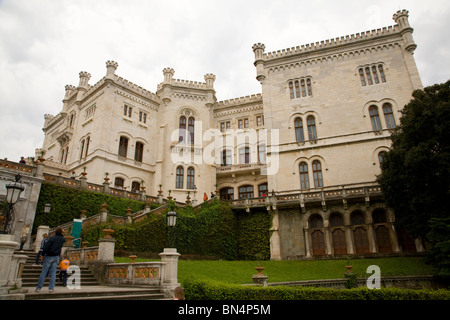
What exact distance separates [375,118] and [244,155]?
15030 mm

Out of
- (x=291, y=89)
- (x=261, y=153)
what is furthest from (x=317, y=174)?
(x=291, y=89)

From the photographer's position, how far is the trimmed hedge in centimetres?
830

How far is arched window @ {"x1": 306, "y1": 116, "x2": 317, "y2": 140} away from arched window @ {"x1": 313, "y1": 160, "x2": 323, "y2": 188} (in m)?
2.73

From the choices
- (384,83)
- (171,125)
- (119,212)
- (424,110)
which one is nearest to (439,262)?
(424,110)

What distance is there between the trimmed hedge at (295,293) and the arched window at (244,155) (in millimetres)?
27947

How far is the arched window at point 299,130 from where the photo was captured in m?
32.0

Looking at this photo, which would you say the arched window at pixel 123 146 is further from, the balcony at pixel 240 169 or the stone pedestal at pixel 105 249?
the stone pedestal at pixel 105 249

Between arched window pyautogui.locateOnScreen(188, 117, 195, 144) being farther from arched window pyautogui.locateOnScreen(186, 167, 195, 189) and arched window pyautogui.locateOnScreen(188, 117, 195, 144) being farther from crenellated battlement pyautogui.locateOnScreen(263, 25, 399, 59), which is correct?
crenellated battlement pyautogui.locateOnScreen(263, 25, 399, 59)

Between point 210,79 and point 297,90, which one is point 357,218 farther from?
point 210,79

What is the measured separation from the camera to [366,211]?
84.4ft

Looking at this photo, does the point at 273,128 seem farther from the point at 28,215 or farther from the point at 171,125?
the point at 28,215

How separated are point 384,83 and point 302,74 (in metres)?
8.21

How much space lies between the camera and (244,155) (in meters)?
38.1

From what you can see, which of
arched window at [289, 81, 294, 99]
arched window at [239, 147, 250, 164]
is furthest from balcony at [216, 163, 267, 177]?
arched window at [289, 81, 294, 99]
